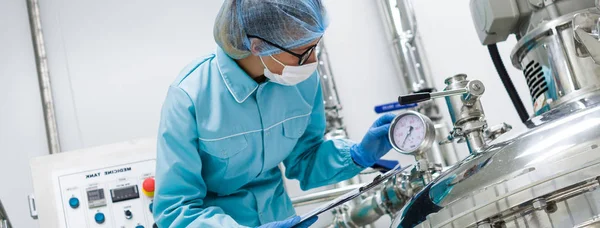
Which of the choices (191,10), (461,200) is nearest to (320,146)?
(461,200)

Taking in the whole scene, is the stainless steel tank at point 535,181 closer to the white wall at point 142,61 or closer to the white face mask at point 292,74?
the white face mask at point 292,74

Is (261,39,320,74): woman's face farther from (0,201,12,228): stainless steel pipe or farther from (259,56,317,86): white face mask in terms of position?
(0,201,12,228): stainless steel pipe

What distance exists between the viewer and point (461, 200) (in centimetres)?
115

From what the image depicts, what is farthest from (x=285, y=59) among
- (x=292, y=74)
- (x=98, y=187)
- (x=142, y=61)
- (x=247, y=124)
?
(x=142, y=61)

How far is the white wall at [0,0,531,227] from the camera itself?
243 cm

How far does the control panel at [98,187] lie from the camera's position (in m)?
2.02

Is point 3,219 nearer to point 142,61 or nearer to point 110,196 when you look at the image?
point 110,196

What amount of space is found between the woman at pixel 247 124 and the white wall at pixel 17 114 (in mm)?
898

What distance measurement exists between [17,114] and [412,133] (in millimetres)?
1466

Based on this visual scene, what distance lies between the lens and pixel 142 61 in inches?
99.0

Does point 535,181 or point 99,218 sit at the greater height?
point 99,218

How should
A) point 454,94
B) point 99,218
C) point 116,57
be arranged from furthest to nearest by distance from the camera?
point 116,57
point 99,218
point 454,94

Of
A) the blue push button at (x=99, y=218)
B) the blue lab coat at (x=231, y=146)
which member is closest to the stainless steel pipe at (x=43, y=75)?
the blue push button at (x=99, y=218)

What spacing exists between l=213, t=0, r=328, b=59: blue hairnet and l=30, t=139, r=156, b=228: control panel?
2.11 ft
